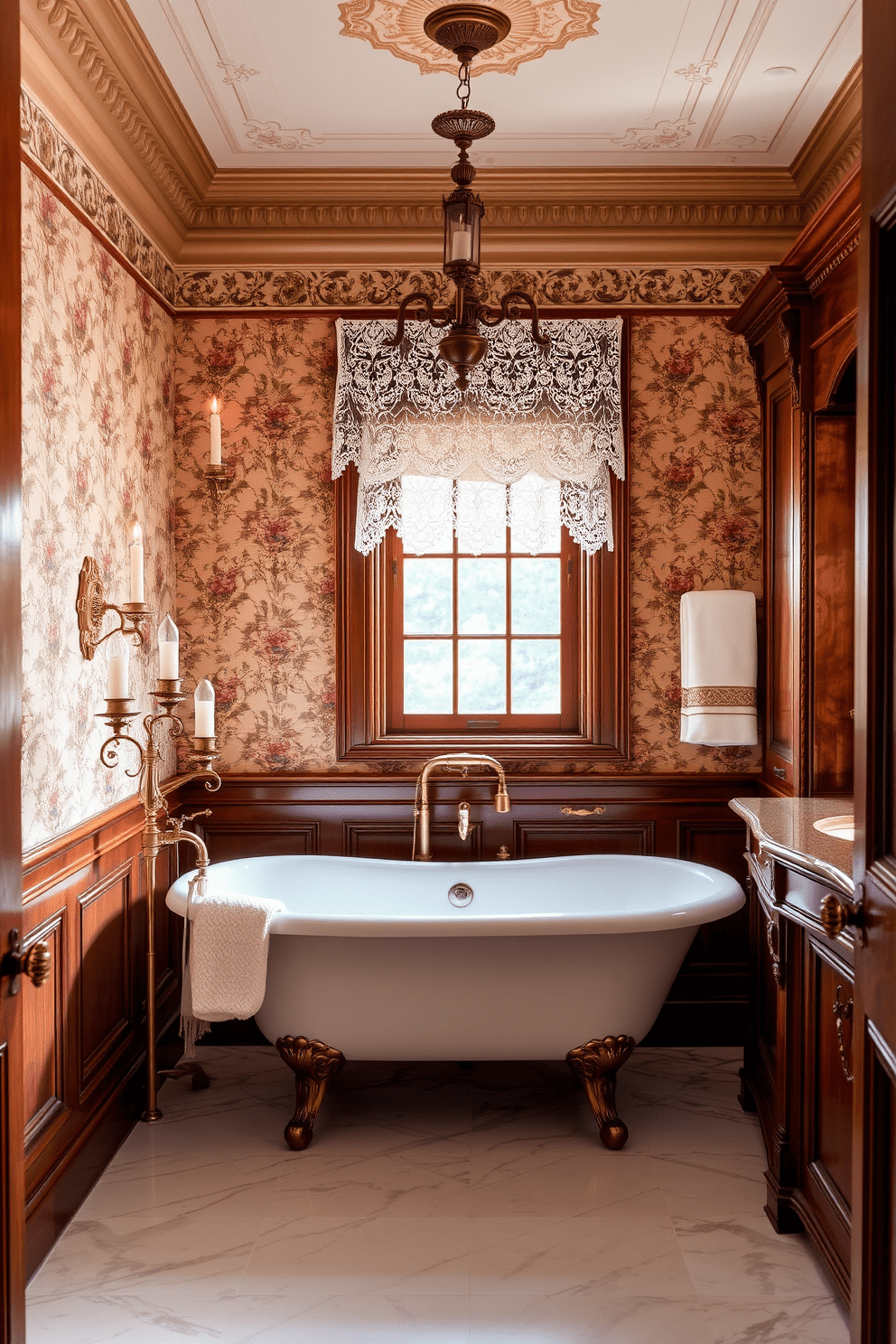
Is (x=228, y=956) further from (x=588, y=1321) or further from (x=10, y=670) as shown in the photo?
(x=10, y=670)

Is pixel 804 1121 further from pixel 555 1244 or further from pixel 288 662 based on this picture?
pixel 288 662

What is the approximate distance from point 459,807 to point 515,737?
32cm

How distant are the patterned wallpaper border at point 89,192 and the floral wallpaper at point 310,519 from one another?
1.11ft

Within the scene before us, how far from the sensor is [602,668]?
11.8 ft

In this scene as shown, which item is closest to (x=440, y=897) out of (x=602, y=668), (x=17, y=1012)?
(x=602, y=668)

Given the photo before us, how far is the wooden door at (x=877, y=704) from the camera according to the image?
3.82 feet

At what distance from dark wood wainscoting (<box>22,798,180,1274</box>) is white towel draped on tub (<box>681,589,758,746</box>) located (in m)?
1.77

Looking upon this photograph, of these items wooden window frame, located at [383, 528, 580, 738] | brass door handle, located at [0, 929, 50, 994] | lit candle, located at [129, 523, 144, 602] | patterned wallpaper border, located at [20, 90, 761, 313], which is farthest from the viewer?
wooden window frame, located at [383, 528, 580, 738]

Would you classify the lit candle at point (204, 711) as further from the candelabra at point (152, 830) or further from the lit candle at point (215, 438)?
the lit candle at point (215, 438)

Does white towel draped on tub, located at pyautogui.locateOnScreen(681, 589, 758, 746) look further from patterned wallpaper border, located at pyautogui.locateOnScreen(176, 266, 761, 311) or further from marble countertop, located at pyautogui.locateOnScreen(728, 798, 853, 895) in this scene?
patterned wallpaper border, located at pyautogui.locateOnScreen(176, 266, 761, 311)

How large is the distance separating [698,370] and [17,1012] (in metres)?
3.03

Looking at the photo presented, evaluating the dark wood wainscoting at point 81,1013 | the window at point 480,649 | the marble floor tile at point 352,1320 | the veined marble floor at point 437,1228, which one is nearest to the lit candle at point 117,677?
the dark wood wainscoting at point 81,1013

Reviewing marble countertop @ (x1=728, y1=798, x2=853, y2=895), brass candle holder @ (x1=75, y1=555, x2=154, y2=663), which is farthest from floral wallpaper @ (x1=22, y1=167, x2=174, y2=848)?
marble countertop @ (x1=728, y1=798, x2=853, y2=895)

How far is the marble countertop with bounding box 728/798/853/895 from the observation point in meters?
1.88
